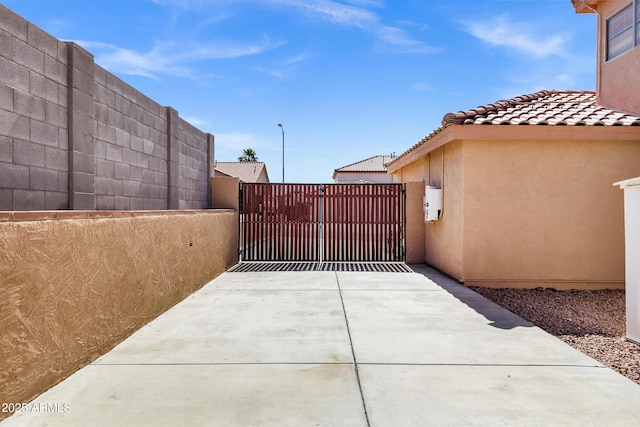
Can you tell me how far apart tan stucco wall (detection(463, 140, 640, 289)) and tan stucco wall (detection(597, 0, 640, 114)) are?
5.85 ft

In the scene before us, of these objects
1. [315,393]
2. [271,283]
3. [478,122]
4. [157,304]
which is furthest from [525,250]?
[157,304]

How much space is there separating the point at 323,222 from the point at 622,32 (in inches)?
327

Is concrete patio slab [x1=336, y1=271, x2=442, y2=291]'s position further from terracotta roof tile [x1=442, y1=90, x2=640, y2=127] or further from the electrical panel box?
terracotta roof tile [x1=442, y1=90, x2=640, y2=127]

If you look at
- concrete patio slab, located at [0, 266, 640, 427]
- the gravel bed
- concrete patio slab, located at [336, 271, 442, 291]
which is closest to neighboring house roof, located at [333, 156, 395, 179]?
concrete patio slab, located at [336, 271, 442, 291]

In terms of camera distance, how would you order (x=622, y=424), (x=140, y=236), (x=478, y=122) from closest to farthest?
1. (x=622, y=424)
2. (x=140, y=236)
3. (x=478, y=122)

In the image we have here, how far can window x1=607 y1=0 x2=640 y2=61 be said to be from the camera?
8.79 metres

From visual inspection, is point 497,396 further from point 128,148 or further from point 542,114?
point 542,114

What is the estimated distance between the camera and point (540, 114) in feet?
27.7

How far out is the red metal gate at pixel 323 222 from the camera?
1087cm

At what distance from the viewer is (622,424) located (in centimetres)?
290

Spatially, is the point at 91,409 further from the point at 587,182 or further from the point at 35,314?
the point at 587,182

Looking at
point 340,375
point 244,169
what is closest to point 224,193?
point 340,375

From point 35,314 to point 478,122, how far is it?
7349 millimetres

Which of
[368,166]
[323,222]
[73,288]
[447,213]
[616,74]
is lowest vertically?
[73,288]
